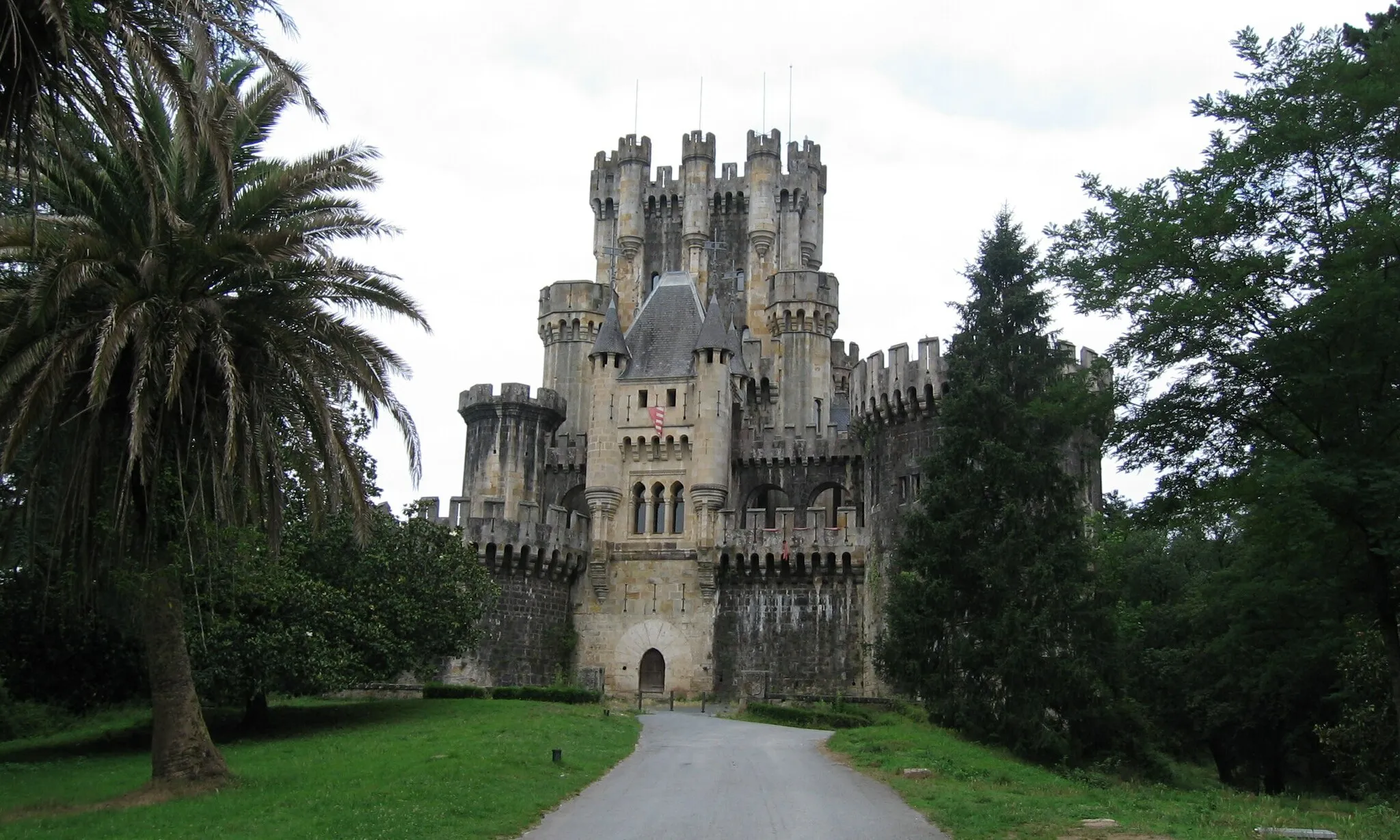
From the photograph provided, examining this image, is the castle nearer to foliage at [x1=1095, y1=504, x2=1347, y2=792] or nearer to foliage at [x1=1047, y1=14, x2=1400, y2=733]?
foliage at [x1=1095, y1=504, x2=1347, y2=792]

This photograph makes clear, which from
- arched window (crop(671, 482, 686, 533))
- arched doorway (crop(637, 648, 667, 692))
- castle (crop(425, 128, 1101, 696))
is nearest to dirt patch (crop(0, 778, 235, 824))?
castle (crop(425, 128, 1101, 696))

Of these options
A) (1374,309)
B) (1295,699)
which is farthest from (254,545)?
(1295,699)

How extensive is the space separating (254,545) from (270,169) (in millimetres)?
8090

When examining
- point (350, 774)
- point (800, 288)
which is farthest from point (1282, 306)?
point (800, 288)

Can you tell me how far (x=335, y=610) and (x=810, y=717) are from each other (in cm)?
1334

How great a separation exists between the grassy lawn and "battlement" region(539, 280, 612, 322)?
26.3 meters

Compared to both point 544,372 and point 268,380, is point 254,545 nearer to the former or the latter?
point 268,380

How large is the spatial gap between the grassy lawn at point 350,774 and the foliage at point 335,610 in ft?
4.81

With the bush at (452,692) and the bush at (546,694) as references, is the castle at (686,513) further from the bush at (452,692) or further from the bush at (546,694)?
the bush at (546,694)

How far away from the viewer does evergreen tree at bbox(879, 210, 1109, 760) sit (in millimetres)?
30297

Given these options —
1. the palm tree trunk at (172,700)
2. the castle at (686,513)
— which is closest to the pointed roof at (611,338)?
the castle at (686,513)

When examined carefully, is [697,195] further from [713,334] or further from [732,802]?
[732,802]

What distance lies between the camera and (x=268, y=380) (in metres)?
21.6

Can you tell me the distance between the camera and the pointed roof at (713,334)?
4981 cm
